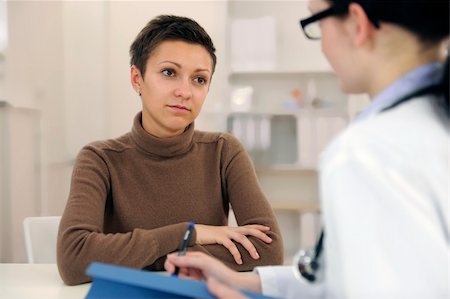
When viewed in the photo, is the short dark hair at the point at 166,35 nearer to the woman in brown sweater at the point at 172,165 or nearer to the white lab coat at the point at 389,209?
the woman in brown sweater at the point at 172,165

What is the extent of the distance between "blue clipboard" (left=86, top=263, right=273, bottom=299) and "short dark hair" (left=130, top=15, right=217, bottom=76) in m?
0.89

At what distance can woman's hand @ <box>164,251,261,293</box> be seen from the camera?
30.7 inches

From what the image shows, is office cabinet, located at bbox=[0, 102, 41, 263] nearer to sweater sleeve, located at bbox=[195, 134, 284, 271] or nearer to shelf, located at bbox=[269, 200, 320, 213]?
sweater sleeve, located at bbox=[195, 134, 284, 271]

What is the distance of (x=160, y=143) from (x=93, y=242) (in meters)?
0.38

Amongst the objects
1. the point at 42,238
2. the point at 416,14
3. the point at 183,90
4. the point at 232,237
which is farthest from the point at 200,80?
the point at 416,14

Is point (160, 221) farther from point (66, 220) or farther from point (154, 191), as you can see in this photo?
point (66, 220)

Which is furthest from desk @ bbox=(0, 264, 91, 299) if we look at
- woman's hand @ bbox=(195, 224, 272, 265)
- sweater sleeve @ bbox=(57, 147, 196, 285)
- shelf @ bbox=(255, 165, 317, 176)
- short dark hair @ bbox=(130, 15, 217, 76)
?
shelf @ bbox=(255, 165, 317, 176)

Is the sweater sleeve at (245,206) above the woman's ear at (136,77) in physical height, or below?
below

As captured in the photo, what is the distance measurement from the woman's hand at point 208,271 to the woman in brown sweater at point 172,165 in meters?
0.42

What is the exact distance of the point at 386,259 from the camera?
1.79 feet

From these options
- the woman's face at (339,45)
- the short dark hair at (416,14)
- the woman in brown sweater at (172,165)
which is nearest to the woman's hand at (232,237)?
the woman in brown sweater at (172,165)

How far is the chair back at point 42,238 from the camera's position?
1541mm

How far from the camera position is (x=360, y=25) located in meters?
0.65

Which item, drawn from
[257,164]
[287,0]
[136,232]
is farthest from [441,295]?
[287,0]
